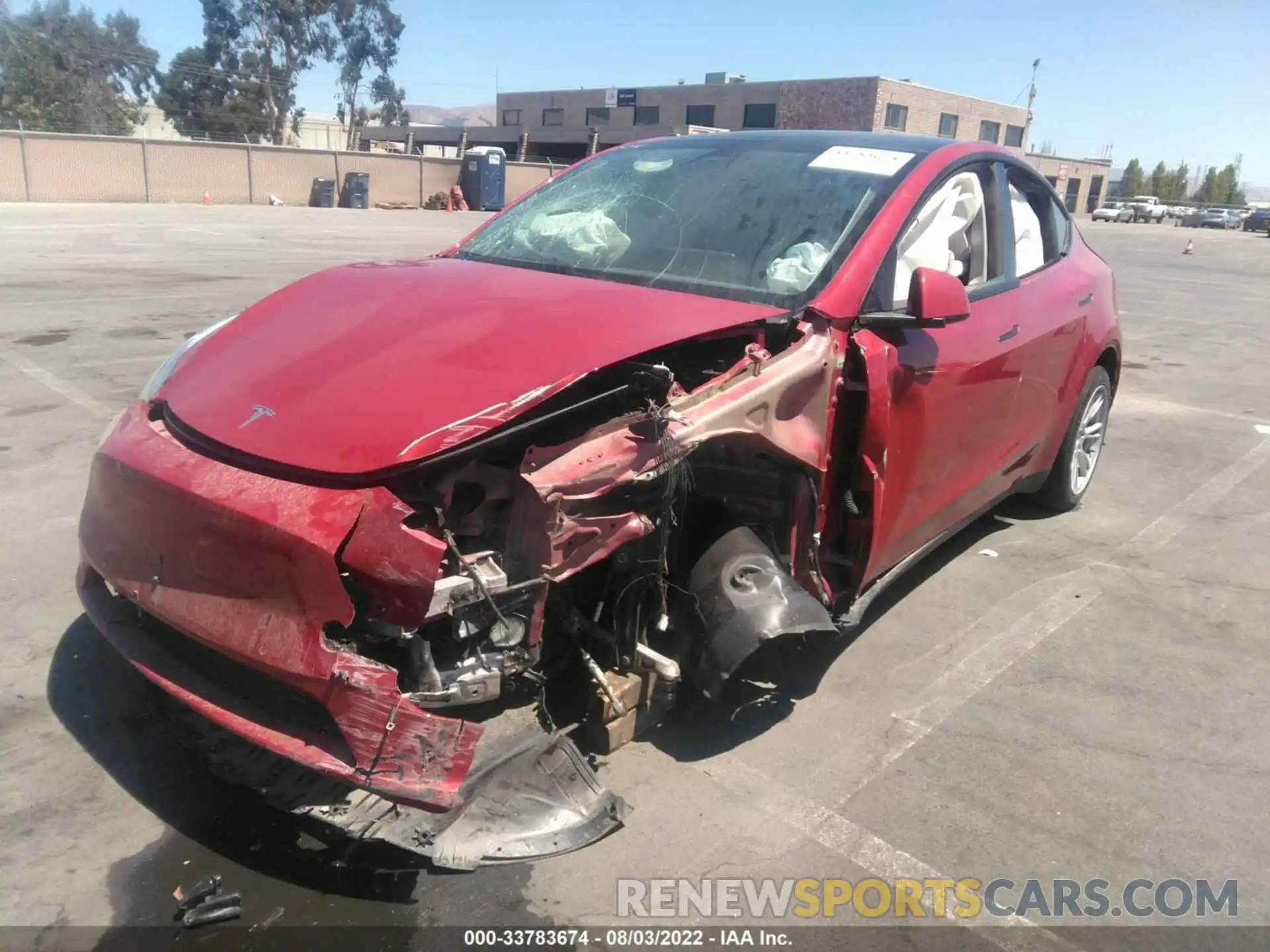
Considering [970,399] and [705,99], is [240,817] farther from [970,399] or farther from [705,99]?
[705,99]

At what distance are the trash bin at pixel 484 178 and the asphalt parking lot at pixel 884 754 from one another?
1314 inches

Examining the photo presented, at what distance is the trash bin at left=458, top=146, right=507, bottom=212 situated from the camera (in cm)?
3712

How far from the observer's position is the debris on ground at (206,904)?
234 cm

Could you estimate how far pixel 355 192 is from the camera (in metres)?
35.3

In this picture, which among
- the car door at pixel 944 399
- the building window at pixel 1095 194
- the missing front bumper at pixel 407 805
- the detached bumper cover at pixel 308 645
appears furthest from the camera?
the building window at pixel 1095 194

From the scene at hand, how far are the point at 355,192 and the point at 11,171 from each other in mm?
10915

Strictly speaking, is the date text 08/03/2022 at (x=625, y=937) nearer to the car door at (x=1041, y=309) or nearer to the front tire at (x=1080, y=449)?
the car door at (x=1041, y=309)

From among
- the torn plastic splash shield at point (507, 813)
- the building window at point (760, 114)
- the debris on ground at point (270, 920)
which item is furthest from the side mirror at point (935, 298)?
the building window at point (760, 114)

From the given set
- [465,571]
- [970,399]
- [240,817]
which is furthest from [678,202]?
[240,817]

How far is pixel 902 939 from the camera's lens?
242cm

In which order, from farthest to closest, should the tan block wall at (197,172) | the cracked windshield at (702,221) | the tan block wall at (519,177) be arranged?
the tan block wall at (519,177)
the tan block wall at (197,172)
the cracked windshield at (702,221)

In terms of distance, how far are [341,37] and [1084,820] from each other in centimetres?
6971

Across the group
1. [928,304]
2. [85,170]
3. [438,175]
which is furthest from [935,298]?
[438,175]

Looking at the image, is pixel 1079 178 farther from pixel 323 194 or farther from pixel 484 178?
pixel 323 194
